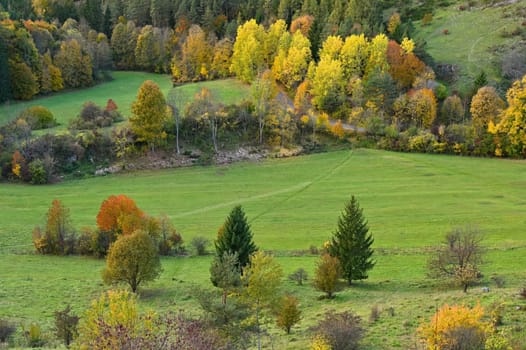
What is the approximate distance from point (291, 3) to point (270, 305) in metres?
97.7

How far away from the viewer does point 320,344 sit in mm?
25672

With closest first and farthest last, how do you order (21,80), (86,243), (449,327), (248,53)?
(449,327)
(86,243)
(21,80)
(248,53)

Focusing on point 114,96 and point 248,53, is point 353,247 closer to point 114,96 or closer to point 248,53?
point 248,53

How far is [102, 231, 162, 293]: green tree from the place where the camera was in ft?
144

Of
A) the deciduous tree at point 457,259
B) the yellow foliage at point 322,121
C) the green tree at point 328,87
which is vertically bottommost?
the deciduous tree at point 457,259

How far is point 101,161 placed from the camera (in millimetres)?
81312

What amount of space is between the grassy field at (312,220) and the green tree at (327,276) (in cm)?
96

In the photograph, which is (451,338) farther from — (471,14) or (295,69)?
(471,14)

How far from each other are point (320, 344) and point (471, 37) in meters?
104

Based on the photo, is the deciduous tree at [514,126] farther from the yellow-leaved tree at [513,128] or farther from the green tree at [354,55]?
the green tree at [354,55]

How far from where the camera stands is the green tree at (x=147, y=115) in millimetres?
82938

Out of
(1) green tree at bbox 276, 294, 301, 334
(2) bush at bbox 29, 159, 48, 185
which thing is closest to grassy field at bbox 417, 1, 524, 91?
(2) bush at bbox 29, 159, 48, 185

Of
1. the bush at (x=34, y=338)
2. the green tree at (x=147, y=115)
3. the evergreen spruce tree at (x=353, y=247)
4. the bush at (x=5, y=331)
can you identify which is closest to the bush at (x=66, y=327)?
the bush at (x=34, y=338)

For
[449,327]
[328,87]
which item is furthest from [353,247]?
[328,87]
